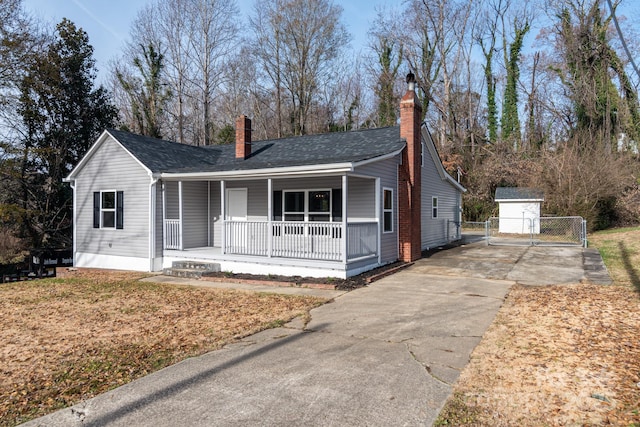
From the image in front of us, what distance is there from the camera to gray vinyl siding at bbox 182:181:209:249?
13.8m

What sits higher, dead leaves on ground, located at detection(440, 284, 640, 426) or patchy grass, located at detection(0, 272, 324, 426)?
dead leaves on ground, located at detection(440, 284, 640, 426)

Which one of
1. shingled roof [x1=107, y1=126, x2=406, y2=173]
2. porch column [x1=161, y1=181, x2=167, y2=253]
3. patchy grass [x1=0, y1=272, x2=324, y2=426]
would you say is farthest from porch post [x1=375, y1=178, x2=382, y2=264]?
porch column [x1=161, y1=181, x2=167, y2=253]

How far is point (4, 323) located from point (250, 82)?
3099 centimetres

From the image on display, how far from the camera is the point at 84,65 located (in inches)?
841

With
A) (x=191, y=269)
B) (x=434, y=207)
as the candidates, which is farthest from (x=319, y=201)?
(x=434, y=207)

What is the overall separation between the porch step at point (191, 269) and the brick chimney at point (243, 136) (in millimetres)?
4959

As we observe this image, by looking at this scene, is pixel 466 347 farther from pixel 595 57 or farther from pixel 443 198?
pixel 595 57

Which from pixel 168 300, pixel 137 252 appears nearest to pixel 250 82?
pixel 137 252

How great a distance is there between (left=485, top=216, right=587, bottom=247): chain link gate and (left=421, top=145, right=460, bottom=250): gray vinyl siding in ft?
6.03

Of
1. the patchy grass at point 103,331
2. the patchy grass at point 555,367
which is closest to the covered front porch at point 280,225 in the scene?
the patchy grass at point 103,331

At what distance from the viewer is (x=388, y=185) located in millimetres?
12562

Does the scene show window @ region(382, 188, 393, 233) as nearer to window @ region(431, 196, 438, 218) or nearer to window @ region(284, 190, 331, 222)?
window @ region(284, 190, 331, 222)

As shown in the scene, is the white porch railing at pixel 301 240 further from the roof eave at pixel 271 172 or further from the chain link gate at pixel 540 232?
the chain link gate at pixel 540 232

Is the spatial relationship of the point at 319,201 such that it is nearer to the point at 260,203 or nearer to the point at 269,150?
the point at 260,203
